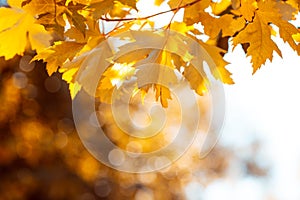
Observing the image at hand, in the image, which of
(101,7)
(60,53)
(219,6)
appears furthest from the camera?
(219,6)

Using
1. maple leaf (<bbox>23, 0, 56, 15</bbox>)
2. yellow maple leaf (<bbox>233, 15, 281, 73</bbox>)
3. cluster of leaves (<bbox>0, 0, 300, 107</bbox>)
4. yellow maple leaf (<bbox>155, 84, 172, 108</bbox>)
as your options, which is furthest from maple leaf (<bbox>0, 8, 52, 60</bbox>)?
yellow maple leaf (<bbox>233, 15, 281, 73</bbox>)

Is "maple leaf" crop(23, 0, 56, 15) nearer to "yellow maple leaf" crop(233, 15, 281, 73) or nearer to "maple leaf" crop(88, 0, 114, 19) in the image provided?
"maple leaf" crop(88, 0, 114, 19)

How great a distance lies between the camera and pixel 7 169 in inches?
212

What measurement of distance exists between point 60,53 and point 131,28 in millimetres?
135

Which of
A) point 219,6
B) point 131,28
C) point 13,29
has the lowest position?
point 13,29

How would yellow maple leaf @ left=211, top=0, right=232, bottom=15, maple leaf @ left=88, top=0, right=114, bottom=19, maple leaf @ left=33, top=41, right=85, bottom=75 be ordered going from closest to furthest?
1. maple leaf @ left=88, top=0, right=114, bottom=19
2. maple leaf @ left=33, top=41, right=85, bottom=75
3. yellow maple leaf @ left=211, top=0, right=232, bottom=15

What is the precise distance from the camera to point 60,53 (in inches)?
37.7

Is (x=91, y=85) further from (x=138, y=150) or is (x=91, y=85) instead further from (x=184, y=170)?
(x=184, y=170)

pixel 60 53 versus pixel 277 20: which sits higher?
pixel 277 20

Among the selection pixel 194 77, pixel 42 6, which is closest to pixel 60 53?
pixel 42 6

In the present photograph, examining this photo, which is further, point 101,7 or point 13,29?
point 13,29

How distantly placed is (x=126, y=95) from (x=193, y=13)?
192mm

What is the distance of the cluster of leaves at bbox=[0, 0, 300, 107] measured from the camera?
0.86m

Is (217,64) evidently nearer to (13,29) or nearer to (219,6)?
(219,6)
